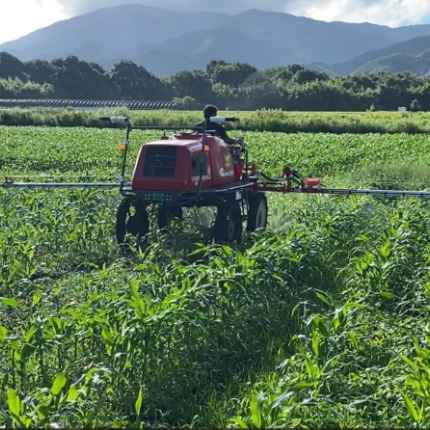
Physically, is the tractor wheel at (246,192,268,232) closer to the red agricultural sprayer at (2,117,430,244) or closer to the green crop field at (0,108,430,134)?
the red agricultural sprayer at (2,117,430,244)

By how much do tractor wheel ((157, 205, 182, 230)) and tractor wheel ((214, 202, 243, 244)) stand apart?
83cm

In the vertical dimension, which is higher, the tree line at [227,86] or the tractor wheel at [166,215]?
the tree line at [227,86]

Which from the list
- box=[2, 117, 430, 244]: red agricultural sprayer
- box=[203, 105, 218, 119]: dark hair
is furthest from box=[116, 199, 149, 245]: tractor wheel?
box=[203, 105, 218, 119]: dark hair

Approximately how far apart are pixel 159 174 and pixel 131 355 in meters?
4.13

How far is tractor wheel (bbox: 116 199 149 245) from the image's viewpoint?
27.8 ft

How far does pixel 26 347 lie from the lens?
4102 mm

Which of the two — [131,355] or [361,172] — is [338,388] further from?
[361,172]

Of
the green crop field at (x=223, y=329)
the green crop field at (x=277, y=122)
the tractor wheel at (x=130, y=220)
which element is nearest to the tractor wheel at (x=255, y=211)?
the green crop field at (x=223, y=329)

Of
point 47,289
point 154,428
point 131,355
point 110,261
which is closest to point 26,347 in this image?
point 131,355

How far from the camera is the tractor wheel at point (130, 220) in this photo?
27.8 feet

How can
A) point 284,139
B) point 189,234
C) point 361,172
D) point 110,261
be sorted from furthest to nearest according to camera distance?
1. point 284,139
2. point 361,172
3. point 189,234
4. point 110,261

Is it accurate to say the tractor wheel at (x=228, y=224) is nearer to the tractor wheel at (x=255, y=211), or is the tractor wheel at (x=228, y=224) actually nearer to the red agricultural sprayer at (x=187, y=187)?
the red agricultural sprayer at (x=187, y=187)

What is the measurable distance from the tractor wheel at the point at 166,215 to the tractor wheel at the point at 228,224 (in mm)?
830

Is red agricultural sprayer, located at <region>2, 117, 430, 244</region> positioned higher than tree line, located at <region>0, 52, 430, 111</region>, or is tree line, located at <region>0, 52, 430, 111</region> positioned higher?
tree line, located at <region>0, 52, 430, 111</region>
